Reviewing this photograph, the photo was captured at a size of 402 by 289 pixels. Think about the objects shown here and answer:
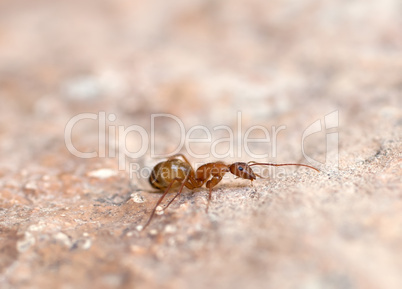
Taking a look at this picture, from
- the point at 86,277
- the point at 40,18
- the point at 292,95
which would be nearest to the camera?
the point at 86,277

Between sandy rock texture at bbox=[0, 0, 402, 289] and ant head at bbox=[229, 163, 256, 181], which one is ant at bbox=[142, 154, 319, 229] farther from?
sandy rock texture at bbox=[0, 0, 402, 289]

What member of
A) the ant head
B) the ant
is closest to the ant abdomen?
the ant

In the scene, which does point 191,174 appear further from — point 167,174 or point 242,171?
point 242,171

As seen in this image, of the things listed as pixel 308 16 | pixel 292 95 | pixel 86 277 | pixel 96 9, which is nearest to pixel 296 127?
pixel 292 95

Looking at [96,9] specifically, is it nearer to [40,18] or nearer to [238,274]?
[40,18]

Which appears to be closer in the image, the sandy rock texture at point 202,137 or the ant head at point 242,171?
the sandy rock texture at point 202,137

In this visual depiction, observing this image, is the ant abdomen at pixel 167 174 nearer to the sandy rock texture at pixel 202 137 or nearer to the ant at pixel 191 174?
the ant at pixel 191 174

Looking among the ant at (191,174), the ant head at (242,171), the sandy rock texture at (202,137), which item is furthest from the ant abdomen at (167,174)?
the ant head at (242,171)
